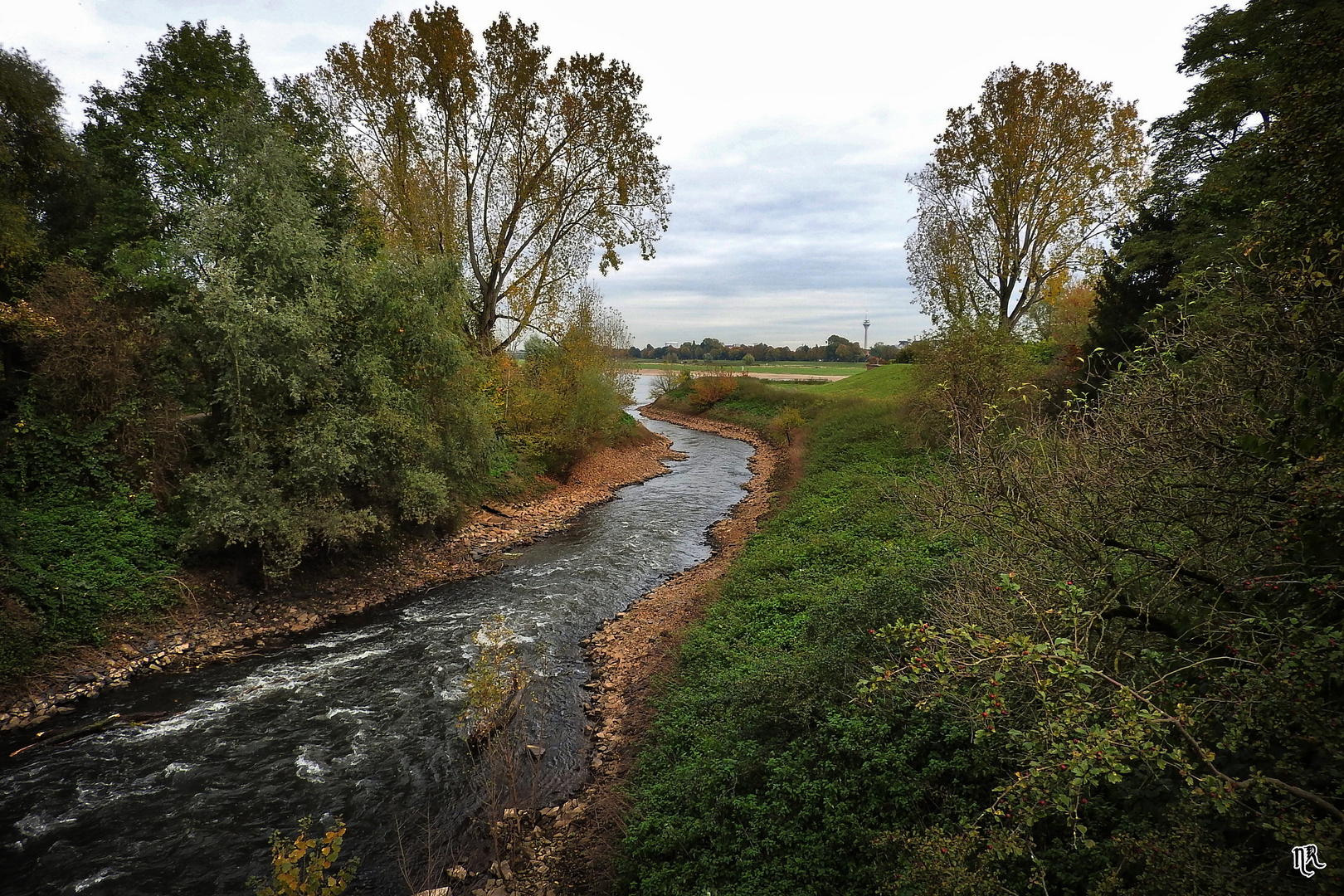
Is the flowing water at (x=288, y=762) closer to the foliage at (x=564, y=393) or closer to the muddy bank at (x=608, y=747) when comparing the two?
the muddy bank at (x=608, y=747)

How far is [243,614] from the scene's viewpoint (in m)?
11.7

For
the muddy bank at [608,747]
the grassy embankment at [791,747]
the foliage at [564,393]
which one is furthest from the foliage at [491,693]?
the foliage at [564,393]

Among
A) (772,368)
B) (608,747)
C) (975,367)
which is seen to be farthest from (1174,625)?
(772,368)

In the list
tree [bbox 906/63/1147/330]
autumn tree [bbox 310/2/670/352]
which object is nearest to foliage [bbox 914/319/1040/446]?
tree [bbox 906/63/1147/330]

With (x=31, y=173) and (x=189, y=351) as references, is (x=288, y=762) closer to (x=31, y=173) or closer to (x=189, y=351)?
Result: (x=189, y=351)

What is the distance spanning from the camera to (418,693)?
9336mm

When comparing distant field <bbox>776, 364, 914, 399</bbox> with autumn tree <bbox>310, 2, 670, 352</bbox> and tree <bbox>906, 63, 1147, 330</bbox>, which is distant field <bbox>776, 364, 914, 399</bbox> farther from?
autumn tree <bbox>310, 2, 670, 352</bbox>

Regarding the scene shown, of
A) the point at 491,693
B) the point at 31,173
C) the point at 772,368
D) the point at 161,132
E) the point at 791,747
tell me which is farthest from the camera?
the point at 772,368

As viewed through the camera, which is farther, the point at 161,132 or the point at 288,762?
the point at 161,132

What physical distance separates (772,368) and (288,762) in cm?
10070

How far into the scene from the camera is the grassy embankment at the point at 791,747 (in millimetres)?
5258

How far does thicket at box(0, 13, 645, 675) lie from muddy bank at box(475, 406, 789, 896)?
21.3ft

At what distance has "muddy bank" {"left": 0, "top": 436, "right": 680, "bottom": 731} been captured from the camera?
29.4 feet

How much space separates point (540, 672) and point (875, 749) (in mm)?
6362
